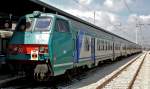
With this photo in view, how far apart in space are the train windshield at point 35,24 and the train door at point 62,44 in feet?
1.24

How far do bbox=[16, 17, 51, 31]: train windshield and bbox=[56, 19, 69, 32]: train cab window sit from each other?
1.37ft

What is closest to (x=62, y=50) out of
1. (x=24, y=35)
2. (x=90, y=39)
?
(x=24, y=35)

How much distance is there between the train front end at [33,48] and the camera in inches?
447

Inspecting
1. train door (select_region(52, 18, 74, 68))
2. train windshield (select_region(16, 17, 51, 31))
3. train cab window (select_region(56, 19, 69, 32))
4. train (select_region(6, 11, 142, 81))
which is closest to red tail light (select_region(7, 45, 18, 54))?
train (select_region(6, 11, 142, 81))

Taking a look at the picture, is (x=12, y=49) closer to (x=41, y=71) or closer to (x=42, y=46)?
(x=42, y=46)

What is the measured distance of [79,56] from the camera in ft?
49.9

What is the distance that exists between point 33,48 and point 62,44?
1306 millimetres

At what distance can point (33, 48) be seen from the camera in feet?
37.8

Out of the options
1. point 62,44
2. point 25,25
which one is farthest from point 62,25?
point 25,25

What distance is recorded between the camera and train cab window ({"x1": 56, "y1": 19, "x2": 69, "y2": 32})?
1238 cm

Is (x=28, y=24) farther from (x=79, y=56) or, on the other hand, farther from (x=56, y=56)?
(x=79, y=56)

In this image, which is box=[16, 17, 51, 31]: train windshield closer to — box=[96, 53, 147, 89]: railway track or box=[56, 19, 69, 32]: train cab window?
box=[56, 19, 69, 32]: train cab window

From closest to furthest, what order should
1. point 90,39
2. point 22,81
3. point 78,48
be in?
point 22,81, point 78,48, point 90,39

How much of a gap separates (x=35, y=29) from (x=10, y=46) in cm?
112
